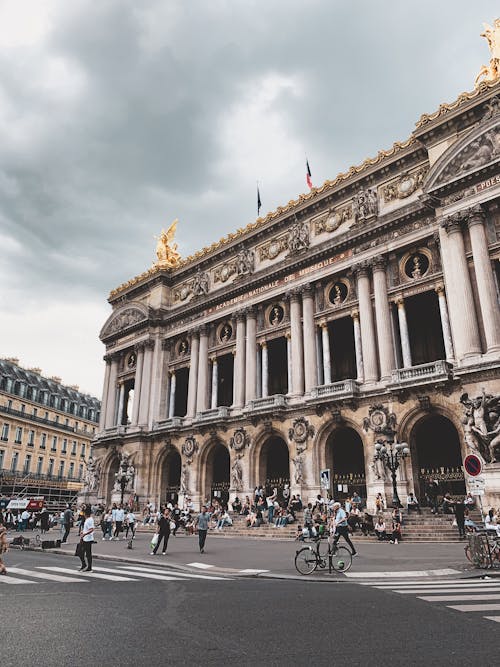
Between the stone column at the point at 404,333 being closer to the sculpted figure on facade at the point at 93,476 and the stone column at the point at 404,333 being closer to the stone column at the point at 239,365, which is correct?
the stone column at the point at 239,365

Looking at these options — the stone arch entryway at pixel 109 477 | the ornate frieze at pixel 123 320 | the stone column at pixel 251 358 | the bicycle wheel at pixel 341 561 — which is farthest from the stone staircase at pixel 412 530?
the ornate frieze at pixel 123 320

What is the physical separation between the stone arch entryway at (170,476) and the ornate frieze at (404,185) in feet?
86.5

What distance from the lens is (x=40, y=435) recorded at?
228 ft

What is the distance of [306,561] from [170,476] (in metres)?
33.8

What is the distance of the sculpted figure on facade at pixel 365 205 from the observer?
116 ft

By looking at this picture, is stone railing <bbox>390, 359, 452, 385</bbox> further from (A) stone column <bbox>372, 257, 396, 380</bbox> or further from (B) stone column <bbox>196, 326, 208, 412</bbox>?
(B) stone column <bbox>196, 326, 208, 412</bbox>

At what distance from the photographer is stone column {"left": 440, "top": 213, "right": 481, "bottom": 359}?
2794cm

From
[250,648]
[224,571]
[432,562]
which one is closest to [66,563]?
[224,571]

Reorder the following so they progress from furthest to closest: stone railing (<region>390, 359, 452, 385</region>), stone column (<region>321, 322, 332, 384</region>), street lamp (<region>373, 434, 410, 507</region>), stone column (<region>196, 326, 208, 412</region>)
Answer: stone column (<region>196, 326, 208, 412</region>) → stone column (<region>321, 322, 332, 384</region>) → stone railing (<region>390, 359, 452, 385</region>) → street lamp (<region>373, 434, 410, 507</region>)

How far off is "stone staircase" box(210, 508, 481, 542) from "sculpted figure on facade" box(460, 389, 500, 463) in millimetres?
3007

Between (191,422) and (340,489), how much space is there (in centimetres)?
1502

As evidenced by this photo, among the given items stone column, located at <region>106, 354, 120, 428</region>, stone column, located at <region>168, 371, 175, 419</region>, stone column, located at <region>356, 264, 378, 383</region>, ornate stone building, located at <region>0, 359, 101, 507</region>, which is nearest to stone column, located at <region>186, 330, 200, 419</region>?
stone column, located at <region>168, 371, 175, 419</region>

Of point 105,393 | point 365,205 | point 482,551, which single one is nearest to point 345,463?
point 365,205

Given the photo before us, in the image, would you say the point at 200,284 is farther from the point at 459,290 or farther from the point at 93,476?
the point at 459,290
